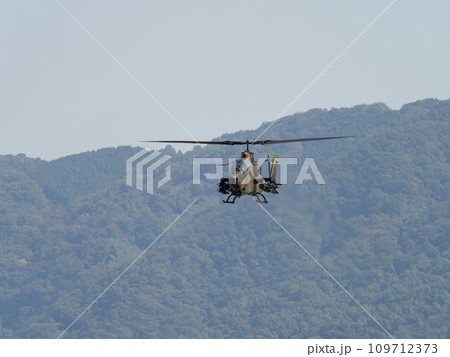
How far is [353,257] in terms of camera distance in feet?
585

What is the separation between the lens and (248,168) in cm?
6081
